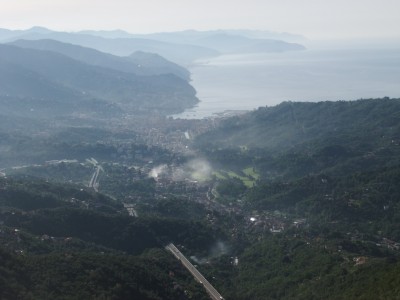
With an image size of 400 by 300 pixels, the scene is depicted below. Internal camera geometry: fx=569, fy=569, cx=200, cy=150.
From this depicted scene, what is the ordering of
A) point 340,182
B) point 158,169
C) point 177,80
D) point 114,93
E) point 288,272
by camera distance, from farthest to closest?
1. point 177,80
2. point 114,93
3. point 158,169
4. point 340,182
5. point 288,272

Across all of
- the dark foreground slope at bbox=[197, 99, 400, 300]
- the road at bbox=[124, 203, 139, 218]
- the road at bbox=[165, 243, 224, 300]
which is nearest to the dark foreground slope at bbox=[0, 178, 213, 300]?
the road at bbox=[165, 243, 224, 300]

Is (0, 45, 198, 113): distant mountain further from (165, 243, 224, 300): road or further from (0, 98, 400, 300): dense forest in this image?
(165, 243, 224, 300): road

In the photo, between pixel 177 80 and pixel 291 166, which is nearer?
pixel 291 166

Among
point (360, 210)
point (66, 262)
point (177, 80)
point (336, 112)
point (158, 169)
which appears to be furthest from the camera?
point (177, 80)

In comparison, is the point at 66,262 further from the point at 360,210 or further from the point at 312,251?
the point at 360,210

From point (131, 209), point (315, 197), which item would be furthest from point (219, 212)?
point (315, 197)

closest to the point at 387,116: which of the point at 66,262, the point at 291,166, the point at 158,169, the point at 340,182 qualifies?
the point at 291,166
